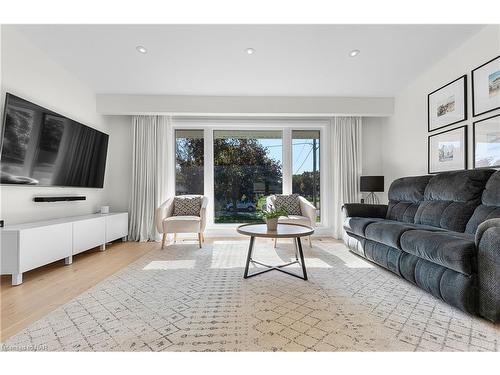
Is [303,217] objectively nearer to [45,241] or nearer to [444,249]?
[444,249]

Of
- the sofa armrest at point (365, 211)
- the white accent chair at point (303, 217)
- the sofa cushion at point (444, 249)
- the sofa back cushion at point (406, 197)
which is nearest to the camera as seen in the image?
the sofa cushion at point (444, 249)

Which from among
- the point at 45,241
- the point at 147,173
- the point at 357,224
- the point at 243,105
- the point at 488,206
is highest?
the point at 243,105

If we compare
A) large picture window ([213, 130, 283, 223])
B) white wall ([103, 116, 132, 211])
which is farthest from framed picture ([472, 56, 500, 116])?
white wall ([103, 116, 132, 211])

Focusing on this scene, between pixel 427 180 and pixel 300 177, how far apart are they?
2.20 m

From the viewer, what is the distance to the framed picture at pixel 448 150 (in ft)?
9.46

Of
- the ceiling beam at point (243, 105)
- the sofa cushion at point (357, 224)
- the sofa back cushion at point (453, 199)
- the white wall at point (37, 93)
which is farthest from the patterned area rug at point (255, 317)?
the ceiling beam at point (243, 105)

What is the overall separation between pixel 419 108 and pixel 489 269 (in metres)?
2.88

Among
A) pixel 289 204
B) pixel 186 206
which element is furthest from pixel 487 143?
pixel 186 206

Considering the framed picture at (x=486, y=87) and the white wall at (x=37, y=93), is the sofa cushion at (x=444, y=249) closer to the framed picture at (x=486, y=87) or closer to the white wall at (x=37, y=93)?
the framed picture at (x=486, y=87)

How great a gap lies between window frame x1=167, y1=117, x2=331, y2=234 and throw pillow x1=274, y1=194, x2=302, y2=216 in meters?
0.58

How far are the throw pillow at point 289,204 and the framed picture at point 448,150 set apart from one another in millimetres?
1929

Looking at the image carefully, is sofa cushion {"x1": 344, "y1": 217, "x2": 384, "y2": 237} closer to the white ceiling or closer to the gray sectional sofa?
the gray sectional sofa

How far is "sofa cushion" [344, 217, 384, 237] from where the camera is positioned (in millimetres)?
2937

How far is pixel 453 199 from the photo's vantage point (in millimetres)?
2494
